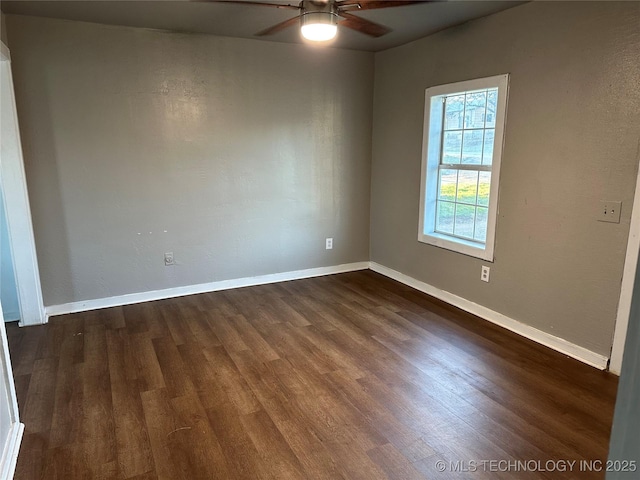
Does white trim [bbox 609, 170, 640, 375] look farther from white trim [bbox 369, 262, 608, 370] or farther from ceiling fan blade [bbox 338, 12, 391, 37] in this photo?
ceiling fan blade [bbox 338, 12, 391, 37]

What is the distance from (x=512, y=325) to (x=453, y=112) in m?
1.89

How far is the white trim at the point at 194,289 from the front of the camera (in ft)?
12.1

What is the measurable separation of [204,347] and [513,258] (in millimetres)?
2397

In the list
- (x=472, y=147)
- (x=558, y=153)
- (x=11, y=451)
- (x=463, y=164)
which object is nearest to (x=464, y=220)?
(x=463, y=164)

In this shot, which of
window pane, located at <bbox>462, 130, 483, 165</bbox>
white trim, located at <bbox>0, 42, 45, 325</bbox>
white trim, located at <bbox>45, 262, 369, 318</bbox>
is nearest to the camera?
white trim, located at <bbox>0, 42, 45, 325</bbox>

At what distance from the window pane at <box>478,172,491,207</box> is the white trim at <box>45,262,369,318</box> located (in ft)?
5.72

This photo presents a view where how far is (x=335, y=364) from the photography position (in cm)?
280

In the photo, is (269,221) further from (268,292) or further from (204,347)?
(204,347)

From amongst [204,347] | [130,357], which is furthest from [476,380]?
[130,357]

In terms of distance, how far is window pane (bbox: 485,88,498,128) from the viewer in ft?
11.0

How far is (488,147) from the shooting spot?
348 centimetres

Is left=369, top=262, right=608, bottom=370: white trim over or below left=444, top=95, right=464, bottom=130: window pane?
below

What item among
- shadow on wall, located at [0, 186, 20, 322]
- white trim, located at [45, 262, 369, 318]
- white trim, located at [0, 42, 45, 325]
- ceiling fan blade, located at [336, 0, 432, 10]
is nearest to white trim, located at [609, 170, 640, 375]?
ceiling fan blade, located at [336, 0, 432, 10]

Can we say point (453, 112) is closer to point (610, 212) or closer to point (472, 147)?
point (472, 147)
